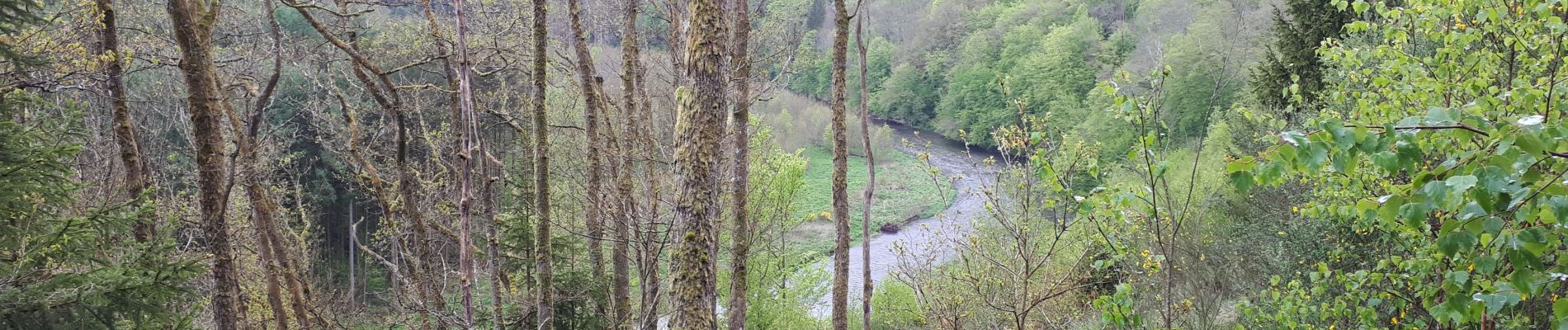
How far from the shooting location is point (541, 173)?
23.1 feet

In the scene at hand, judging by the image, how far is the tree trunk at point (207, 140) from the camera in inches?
240

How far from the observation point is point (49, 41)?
5.07 metres

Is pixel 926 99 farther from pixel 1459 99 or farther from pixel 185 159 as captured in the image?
pixel 1459 99

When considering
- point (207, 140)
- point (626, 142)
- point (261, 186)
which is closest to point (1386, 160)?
point (207, 140)

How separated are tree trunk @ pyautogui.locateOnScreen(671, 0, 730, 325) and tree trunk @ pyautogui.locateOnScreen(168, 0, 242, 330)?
370 cm

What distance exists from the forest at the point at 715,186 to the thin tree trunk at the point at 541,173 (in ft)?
0.12

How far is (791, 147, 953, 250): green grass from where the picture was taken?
28.7 meters

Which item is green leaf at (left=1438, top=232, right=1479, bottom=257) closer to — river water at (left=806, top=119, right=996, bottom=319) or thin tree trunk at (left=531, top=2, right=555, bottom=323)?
thin tree trunk at (left=531, top=2, right=555, bottom=323)

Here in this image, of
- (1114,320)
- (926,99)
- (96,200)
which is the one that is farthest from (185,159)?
(926,99)

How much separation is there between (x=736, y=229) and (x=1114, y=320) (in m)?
5.79

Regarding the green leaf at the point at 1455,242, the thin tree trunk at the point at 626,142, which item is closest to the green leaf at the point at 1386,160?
the green leaf at the point at 1455,242

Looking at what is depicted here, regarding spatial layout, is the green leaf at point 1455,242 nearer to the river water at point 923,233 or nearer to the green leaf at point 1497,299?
the green leaf at point 1497,299

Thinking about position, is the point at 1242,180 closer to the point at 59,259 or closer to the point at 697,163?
the point at 697,163

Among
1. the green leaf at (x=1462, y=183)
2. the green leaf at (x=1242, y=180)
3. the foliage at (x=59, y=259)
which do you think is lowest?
the foliage at (x=59, y=259)
